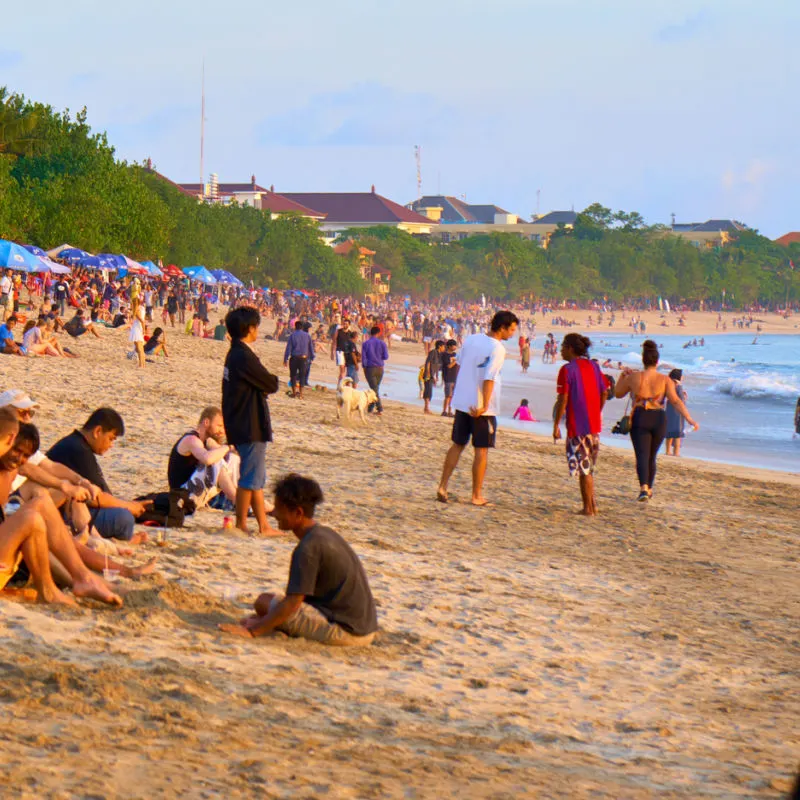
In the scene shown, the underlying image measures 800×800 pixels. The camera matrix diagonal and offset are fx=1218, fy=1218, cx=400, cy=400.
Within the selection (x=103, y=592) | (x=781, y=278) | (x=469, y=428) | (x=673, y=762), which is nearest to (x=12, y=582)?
(x=103, y=592)

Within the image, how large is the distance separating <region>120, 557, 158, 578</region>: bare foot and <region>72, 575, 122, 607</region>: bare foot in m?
0.48

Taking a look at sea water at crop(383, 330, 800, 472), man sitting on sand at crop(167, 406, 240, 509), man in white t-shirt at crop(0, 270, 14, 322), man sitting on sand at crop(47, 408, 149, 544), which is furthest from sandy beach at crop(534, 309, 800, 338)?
man sitting on sand at crop(47, 408, 149, 544)

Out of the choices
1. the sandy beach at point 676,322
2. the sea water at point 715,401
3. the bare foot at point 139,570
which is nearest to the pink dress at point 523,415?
the sea water at point 715,401

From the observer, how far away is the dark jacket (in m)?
7.53

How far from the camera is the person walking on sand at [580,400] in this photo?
9.70 meters

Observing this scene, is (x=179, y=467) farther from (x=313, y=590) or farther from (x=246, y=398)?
(x=313, y=590)

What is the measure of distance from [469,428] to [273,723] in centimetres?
553

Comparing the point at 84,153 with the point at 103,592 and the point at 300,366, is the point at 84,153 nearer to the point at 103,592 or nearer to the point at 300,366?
the point at 300,366

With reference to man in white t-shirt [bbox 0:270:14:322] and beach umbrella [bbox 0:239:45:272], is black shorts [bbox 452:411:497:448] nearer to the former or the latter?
beach umbrella [bbox 0:239:45:272]

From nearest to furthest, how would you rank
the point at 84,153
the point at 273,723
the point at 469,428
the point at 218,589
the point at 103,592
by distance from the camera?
the point at 273,723, the point at 103,592, the point at 218,589, the point at 469,428, the point at 84,153

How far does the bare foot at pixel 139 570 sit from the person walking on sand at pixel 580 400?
4177 millimetres

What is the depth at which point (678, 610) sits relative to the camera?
7.42m

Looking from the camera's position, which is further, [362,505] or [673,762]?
[362,505]

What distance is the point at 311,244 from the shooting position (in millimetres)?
87188
